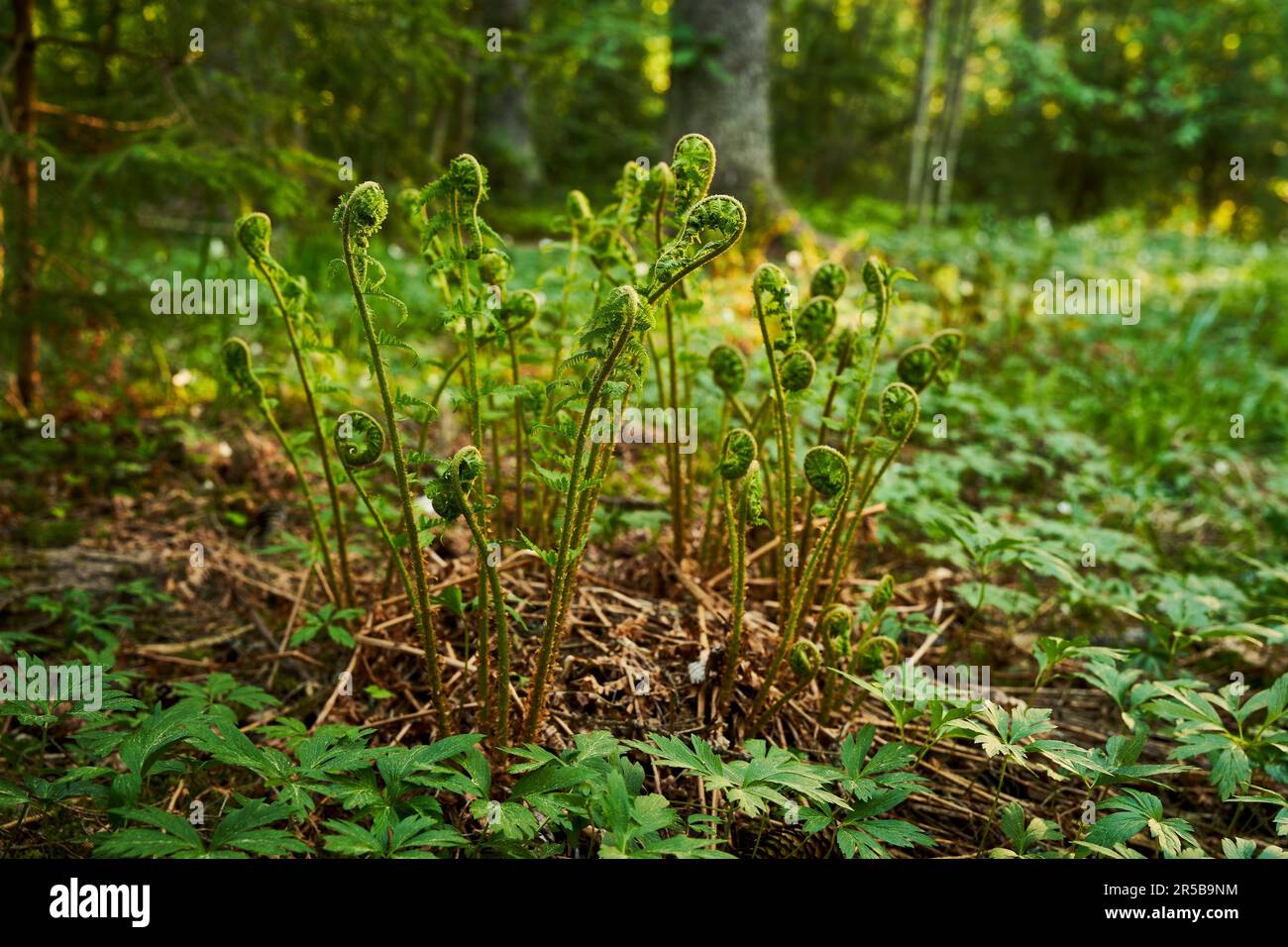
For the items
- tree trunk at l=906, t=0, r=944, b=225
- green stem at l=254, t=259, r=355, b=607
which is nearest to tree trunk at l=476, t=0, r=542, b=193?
tree trunk at l=906, t=0, r=944, b=225

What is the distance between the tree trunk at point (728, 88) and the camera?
6.55m

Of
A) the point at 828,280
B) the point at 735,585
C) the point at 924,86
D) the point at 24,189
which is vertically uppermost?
the point at 924,86

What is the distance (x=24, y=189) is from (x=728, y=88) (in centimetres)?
477

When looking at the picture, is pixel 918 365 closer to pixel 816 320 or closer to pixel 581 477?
pixel 816 320

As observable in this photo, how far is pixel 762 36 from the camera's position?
266 inches

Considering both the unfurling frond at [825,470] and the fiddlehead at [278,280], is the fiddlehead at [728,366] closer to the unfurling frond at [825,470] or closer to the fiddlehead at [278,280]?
the unfurling frond at [825,470]

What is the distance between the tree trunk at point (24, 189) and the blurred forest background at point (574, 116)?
0.01 meters

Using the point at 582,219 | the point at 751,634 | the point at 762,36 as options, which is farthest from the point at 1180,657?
the point at 762,36

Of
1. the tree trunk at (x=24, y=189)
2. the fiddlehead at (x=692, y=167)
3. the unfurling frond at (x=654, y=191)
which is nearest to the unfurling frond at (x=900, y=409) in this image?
the fiddlehead at (x=692, y=167)

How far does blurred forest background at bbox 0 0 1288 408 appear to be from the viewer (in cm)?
361

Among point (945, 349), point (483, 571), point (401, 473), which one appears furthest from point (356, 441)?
point (945, 349)

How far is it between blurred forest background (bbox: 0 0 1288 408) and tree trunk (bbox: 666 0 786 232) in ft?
0.07

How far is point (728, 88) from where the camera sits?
661 cm

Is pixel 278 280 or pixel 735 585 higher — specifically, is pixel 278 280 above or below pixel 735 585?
above
